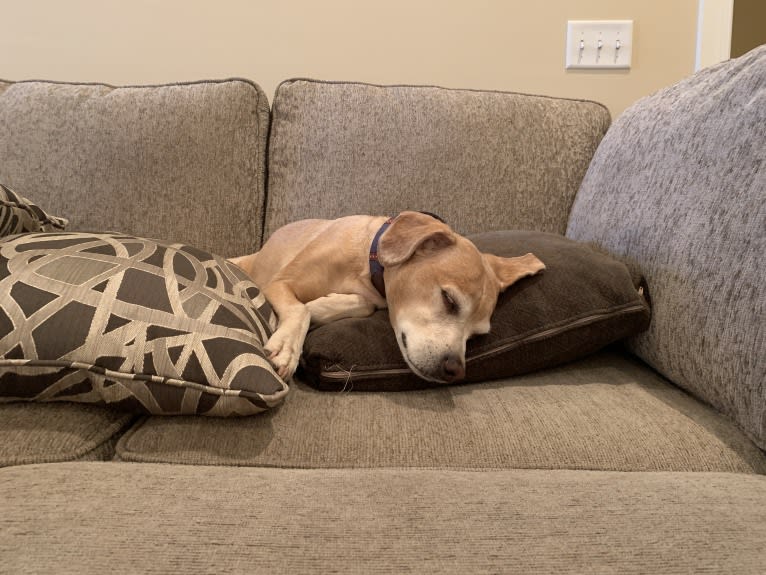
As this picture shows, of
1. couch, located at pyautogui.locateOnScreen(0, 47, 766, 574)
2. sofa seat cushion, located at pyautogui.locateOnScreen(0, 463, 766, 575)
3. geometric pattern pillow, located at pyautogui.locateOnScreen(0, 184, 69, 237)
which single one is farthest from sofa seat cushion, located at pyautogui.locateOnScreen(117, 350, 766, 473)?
geometric pattern pillow, located at pyautogui.locateOnScreen(0, 184, 69, 237)

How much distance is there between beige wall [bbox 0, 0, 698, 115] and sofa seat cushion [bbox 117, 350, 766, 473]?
4.90ft

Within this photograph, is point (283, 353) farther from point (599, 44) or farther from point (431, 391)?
point (599, 44)

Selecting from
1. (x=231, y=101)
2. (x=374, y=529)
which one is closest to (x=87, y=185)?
(x=231, y=101)

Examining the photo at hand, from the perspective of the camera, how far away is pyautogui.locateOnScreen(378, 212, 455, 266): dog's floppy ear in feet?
4.25

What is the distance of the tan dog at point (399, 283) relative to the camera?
3.75 feet

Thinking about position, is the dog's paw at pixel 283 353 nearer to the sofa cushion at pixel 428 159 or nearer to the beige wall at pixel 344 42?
the sofa cushion at pixel 428 159

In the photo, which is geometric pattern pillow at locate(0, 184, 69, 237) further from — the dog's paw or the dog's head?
the dog's head

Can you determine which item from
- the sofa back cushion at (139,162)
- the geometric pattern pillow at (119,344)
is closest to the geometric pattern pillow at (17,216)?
the geometric pattern pillow at (119,344)

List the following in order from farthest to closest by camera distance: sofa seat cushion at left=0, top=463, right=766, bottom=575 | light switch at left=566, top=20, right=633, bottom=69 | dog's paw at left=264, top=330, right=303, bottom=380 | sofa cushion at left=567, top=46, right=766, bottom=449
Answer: light switch at left=566, top=20, right=633, bottom=69
dog's paw at left=264, top=330, right=303, bottom=380
sofa cushion at left=567, top=46, right=766, bottom=449
sofa seat cushion at left=0, top=463, right=766, bottom=575

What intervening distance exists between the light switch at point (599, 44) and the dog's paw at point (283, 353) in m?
1.65

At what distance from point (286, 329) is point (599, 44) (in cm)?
172

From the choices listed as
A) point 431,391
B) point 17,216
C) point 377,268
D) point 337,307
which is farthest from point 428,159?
point 17,216

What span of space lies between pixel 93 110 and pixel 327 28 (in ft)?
2.98

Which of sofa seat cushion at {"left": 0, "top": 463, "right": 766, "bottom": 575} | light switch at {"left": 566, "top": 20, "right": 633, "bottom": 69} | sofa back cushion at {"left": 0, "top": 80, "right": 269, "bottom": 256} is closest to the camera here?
sofa seat cushion at {"left": 0, "top": 463, "right": 766, "bottom": 575}
